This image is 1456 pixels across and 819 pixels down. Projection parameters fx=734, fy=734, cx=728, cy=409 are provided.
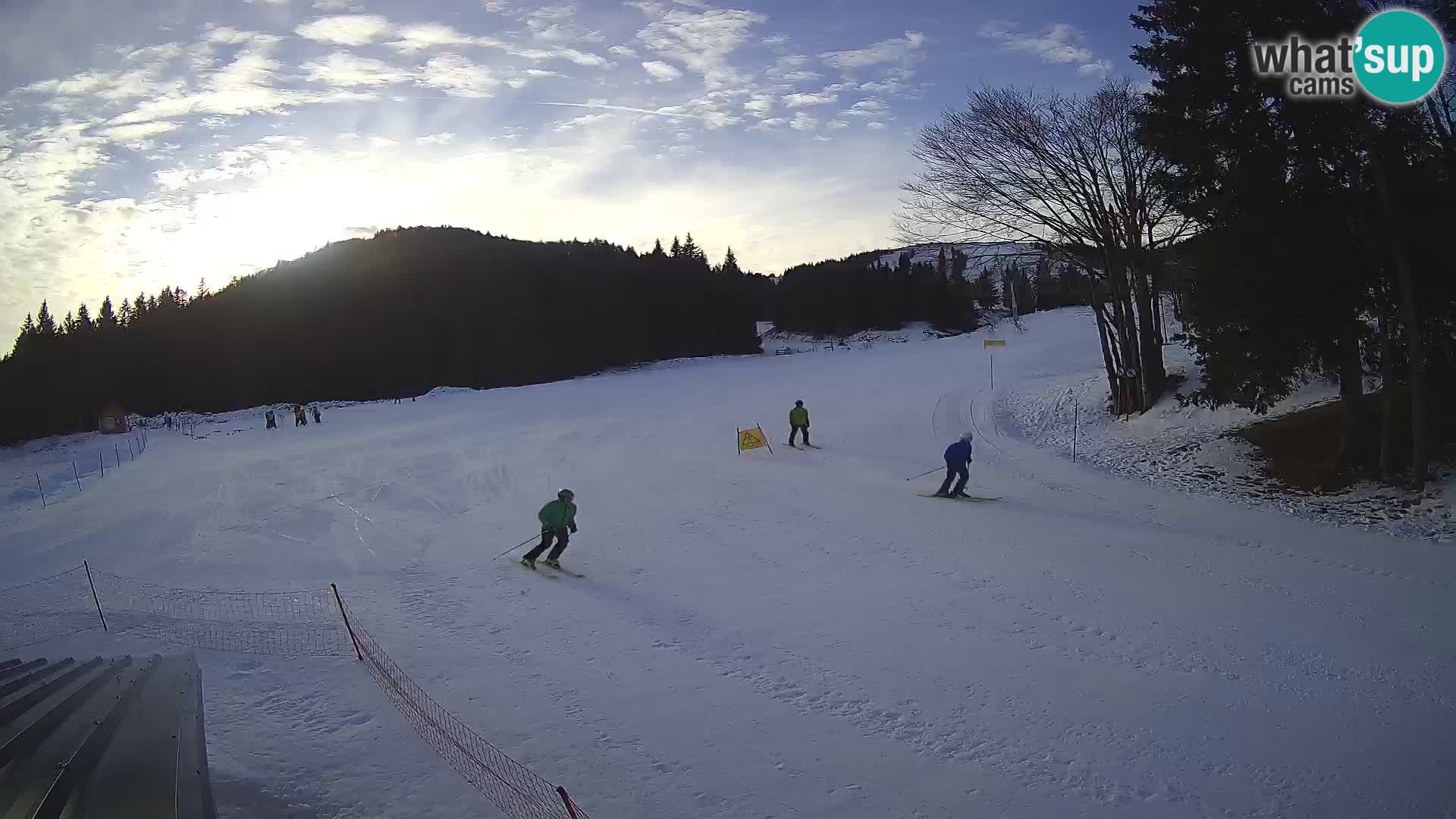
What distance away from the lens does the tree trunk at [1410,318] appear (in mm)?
12156

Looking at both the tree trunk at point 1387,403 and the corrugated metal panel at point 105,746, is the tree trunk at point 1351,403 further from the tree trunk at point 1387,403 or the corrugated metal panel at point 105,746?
the corrugated metal panel at point 105,746

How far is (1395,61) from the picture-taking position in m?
12.5

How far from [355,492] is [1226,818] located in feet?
61.4

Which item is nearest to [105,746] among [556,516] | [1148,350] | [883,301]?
[556,516]

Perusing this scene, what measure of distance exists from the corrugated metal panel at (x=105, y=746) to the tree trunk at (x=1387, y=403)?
57.0ft

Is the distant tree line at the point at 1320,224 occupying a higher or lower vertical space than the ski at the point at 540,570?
higher

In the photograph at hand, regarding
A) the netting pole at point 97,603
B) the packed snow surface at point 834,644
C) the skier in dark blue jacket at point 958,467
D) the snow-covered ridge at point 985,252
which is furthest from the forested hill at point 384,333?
the skier in dark blue jacket at point 958,467

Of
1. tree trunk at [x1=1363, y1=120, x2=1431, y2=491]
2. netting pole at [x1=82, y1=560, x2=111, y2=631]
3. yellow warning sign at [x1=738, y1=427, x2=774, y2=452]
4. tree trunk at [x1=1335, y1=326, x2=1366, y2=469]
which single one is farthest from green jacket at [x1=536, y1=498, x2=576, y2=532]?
tree trunk at [x1=1335, y1=326, x2=1366, y2=469]

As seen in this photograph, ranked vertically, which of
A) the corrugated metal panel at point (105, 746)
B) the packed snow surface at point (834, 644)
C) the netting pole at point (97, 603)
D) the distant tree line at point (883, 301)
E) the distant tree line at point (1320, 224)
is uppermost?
the distant tree line at point (883, 301)

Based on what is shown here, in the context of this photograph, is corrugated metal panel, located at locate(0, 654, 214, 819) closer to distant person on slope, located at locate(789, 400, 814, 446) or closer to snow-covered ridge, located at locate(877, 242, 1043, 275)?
distant person on slope, located at locate(789, 400, 814, 446)

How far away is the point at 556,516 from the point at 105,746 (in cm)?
699

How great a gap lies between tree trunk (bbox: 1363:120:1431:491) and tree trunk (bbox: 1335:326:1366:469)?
1.01 metres

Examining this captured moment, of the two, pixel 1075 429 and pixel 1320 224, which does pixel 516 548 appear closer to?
pixel 1320 224

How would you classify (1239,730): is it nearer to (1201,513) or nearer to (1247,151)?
(1201,513)
